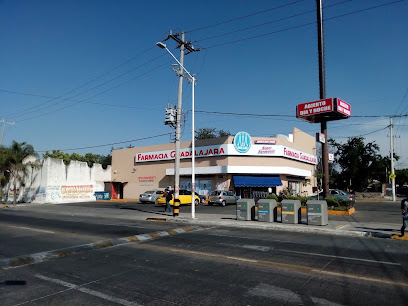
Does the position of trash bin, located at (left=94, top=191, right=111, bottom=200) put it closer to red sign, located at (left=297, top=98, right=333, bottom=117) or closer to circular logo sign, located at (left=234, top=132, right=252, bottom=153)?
circular logo sign, located at (left=234, top=132, right=252, bottom=153)

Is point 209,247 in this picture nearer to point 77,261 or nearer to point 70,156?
point 77,261

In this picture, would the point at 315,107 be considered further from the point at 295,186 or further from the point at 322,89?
the point at 295,186

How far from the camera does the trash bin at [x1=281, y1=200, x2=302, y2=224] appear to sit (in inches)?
623

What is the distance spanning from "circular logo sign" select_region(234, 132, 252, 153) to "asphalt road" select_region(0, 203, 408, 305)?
23477 millimetres

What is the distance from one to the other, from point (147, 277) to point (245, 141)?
94.6 feet

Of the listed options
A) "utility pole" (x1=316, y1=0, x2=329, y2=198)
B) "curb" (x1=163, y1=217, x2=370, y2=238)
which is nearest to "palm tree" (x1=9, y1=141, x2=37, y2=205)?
"curb" (x1=163, y1=217, x2=370, y2=238)

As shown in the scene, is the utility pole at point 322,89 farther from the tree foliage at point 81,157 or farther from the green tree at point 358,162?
the tree foliage at point 81,157

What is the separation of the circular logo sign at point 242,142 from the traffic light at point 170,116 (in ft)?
43.5

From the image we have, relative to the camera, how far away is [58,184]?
3859 cm

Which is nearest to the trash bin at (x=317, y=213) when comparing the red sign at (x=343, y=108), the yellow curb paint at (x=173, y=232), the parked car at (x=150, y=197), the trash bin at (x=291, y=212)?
the trash bin at (x=291, y=212)

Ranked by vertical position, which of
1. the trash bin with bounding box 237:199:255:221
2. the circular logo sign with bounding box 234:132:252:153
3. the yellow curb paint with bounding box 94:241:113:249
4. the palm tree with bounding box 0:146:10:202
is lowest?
the yellow curb paint with bounding box 94:241:113:249

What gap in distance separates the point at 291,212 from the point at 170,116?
10.6m

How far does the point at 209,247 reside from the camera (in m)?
10.0

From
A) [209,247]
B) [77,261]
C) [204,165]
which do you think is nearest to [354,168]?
[204,165]
